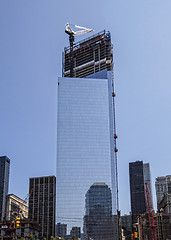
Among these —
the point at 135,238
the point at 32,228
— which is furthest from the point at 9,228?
the point at 135,238

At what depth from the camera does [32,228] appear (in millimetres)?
198625

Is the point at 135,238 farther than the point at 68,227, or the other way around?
the point at 68,227

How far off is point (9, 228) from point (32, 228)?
56.7 ft

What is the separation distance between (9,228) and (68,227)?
3688 cm

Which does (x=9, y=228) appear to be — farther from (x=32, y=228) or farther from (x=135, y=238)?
(x=135, y=238)

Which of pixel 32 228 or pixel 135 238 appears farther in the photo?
pixel 32 228

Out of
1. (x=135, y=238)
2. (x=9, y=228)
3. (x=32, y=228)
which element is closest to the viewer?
(x=135, y=238)

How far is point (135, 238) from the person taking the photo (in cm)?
8212

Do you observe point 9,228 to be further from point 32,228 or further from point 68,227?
point 68,227

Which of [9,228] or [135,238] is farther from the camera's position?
[9,228]

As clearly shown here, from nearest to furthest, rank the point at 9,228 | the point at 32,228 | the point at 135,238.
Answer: the point at 135,238 → the point at 9,228 → the point at 32,228

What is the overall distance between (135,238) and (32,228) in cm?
13089

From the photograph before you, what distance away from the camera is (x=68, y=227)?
19975 centimetres

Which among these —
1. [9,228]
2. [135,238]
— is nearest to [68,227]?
[9,228]
